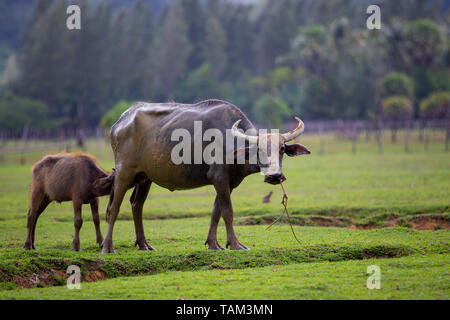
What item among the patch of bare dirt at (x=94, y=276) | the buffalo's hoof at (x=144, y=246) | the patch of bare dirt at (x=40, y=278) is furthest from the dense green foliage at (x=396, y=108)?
the patch of bare dirt at (x=40, y=278)

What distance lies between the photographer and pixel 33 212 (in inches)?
468

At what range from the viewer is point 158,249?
11.7 meters

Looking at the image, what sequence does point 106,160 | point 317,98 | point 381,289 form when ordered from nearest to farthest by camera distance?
point 381,289 < point 106,160 < point 317,98

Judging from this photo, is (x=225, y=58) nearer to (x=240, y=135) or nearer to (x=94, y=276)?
(x=240, y=135)

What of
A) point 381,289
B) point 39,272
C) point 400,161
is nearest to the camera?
point 381,289

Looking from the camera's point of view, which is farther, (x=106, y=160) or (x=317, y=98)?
(x=317, y=98)

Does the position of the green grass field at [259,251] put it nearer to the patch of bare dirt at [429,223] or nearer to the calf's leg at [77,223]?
the patch of bare dirt at [429,223]

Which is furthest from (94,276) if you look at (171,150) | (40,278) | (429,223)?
(429,223)

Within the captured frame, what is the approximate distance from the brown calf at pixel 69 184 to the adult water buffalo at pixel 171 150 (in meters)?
0.35

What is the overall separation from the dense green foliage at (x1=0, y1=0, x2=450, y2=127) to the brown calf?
161ft

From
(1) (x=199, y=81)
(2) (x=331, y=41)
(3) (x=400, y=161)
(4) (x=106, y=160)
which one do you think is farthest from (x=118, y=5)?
(3) (x=400, y=161)

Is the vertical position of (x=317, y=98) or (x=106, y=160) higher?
(x=317, y=98)
